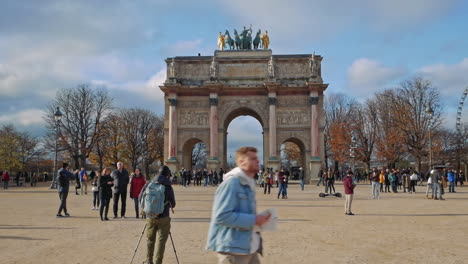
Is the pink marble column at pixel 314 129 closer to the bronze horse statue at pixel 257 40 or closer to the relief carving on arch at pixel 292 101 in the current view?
the relief carving on arch at pixel 292 101

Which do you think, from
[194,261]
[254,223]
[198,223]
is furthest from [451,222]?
[254,223]

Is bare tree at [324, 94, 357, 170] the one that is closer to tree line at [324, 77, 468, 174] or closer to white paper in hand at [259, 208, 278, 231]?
tree line at [324, 77, 468, 174]

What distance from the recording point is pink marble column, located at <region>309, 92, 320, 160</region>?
45.7 metres

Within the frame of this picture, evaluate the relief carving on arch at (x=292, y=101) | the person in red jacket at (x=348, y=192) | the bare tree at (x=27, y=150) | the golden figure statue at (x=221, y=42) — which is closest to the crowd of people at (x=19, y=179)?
the bare tree at (x=27, y=150)

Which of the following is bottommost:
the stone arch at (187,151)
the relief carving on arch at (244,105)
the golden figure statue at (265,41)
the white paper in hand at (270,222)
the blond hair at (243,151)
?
the white paper in hand at (270,222)

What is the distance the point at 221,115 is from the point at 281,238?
37.5 meters

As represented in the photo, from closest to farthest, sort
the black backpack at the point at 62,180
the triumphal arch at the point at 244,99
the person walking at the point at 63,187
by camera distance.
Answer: the person walking at the point at 63,187
the black backpack at the point at 62,180
the triumphal arch at the point at 244,99

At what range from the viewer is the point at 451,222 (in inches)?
509

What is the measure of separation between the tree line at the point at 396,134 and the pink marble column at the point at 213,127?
54.7 feet

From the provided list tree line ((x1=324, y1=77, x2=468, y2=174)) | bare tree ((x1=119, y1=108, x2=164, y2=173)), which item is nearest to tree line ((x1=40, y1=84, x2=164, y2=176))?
bare tree ((x1=119, y1=108, x2=164, y2=173))

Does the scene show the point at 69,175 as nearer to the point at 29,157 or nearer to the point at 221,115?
the point at 221,115

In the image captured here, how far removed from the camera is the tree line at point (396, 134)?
152 ft

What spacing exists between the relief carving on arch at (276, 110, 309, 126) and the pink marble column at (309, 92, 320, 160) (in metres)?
1.02

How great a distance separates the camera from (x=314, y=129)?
150 ft
